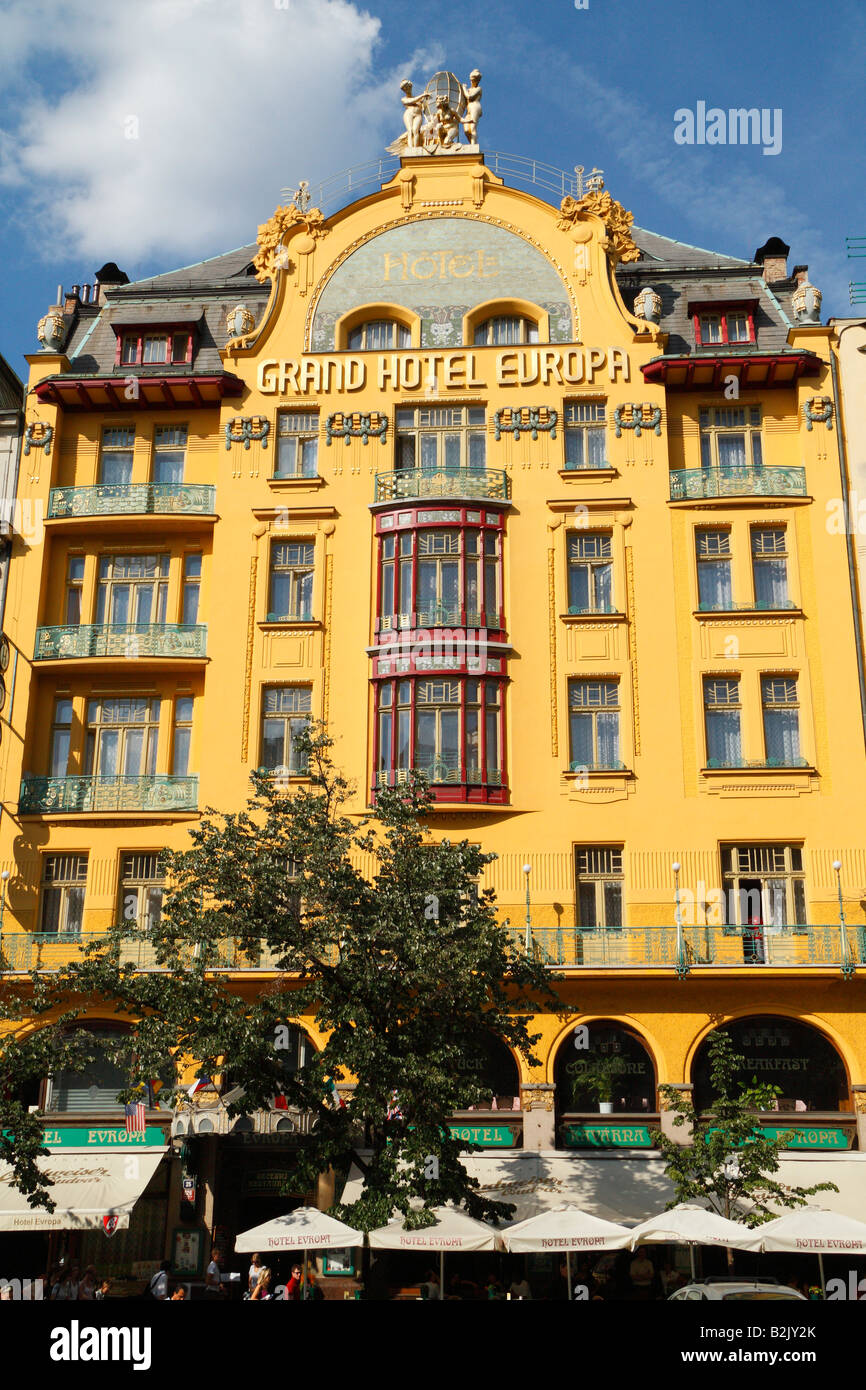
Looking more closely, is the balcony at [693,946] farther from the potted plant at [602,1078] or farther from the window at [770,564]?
the window at [770,564]

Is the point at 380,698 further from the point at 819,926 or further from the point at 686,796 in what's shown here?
the point at 819,926

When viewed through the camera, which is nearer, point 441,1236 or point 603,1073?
point 441,1236

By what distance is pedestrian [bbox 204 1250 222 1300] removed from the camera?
2683 cm

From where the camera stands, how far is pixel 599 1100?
99.7 feet

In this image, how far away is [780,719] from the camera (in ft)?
110

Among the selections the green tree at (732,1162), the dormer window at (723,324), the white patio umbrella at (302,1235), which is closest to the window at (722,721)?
the green tree at (732,1162)

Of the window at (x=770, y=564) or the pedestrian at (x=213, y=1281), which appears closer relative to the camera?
the pedestrian at (x=213, y=1281)

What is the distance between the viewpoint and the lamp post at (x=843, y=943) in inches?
1171

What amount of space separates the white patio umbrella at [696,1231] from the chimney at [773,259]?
2785 centimetres

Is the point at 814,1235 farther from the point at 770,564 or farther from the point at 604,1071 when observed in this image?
the point at 770,564

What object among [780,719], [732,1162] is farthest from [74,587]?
[732,1162]

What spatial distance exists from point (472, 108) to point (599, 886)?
76.9ft
